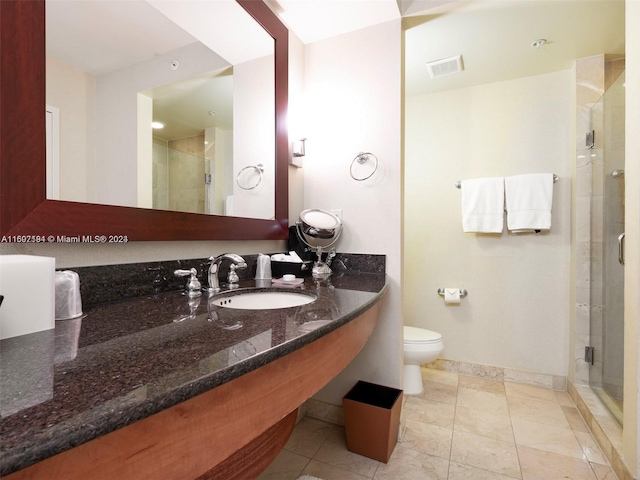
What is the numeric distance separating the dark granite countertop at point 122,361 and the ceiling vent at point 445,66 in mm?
1992

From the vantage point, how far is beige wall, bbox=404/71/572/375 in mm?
2273

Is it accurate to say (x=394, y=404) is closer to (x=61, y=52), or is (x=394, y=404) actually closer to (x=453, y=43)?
(x=61, y=52)

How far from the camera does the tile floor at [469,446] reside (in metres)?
1.40

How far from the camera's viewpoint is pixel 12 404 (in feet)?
1.16

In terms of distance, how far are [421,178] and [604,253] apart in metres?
1.32

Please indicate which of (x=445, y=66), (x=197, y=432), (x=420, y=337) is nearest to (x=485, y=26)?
(x=445, y=66)

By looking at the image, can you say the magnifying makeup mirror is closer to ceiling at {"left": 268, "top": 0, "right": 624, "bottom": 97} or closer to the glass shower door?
ceiling at {"left": 268, "top": 0, "right": 624, "bottom": 97}

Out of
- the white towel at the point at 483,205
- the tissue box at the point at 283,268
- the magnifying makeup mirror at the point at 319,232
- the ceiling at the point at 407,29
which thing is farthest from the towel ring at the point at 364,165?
the white towel at the point at 483,205

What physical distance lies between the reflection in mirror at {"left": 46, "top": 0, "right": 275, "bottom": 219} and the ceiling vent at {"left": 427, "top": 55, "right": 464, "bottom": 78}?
1.22m

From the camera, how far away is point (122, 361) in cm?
49

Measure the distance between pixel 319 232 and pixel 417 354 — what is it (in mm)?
1086

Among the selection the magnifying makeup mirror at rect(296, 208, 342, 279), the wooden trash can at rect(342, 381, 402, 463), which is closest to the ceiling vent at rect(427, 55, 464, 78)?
the magnifying makeup mirror at rect(296, 208, 342, 279)

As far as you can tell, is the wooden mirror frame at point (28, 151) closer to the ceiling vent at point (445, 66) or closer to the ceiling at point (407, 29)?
the ceiling at point (407, 29)

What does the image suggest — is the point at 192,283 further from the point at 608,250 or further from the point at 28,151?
the point at 608,250
